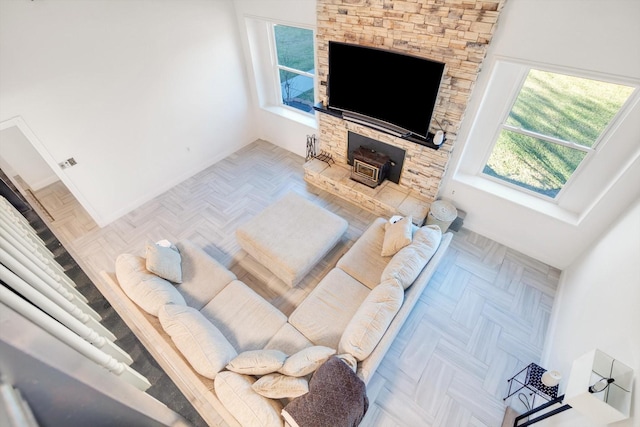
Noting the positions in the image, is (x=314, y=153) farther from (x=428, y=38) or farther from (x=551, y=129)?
(x=551, y=129)

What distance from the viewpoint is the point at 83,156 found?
3561mm

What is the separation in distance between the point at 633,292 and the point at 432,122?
2267 millimetres

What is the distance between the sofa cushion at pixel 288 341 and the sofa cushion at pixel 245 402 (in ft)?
1.30

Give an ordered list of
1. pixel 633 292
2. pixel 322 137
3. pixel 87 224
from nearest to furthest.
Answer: pixel 633 292, pixel 87 224, pixel 322 137

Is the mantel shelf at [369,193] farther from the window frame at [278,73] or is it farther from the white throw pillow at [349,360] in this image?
the white throw pillow at [349,360]

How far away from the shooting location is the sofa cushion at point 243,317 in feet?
8.04

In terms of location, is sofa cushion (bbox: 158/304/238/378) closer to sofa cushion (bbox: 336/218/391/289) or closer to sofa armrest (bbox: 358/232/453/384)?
sofa armrest (bbox: 358/232/453/384)

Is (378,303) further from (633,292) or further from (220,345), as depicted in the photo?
(633,292)

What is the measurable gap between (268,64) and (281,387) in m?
4.72

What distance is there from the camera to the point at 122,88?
3607 mm

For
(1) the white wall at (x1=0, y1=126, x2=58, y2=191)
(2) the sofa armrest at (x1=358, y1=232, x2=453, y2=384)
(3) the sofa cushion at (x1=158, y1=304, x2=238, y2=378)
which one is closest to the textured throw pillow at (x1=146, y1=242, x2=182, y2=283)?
(3) the sofa cushion at (x1=158, y1=304, x2=238, y2=378)

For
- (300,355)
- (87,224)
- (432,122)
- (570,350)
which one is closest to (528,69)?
(432,122)

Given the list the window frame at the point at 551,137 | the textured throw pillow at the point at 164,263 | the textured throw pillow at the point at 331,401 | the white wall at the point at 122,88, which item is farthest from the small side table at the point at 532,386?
the white wall at the point at 122,88

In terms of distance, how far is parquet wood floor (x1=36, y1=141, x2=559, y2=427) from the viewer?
8.30 ft
